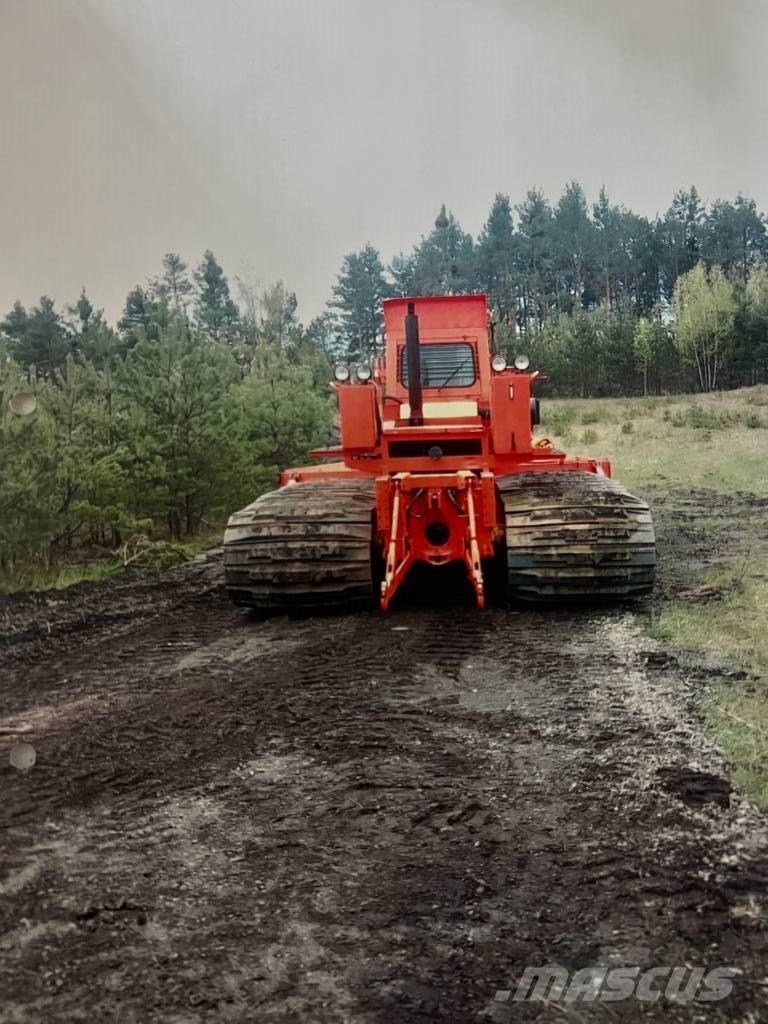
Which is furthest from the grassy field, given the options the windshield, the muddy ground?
the windshield

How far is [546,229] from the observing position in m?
20.3

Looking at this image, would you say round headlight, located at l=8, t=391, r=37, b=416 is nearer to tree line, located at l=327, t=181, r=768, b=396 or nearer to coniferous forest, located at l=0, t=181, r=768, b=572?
coniferous forest, located at l=0, t=181, r=768, b=572

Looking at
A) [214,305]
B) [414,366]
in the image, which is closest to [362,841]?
[414,366]

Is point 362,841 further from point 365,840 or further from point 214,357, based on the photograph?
point 214,357

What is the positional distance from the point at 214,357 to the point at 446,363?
123 inches

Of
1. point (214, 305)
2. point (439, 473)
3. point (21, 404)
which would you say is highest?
point (214, 305)

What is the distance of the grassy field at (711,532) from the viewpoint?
3.59m

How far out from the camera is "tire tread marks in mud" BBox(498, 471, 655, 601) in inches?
211

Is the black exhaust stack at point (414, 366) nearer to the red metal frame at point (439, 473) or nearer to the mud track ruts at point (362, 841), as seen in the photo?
the red metal frame at point (439, 473)

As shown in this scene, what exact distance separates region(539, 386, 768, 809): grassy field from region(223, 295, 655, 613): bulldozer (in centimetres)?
60

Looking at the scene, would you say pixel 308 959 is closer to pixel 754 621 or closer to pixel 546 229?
pixel 754 621

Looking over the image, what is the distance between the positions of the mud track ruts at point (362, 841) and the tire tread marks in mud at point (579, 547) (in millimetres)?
1002

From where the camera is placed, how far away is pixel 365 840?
2.47 m

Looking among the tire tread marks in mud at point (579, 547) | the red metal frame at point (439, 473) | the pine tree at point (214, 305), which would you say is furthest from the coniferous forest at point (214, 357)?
the tire tread marks in mud at point (579, 547)
